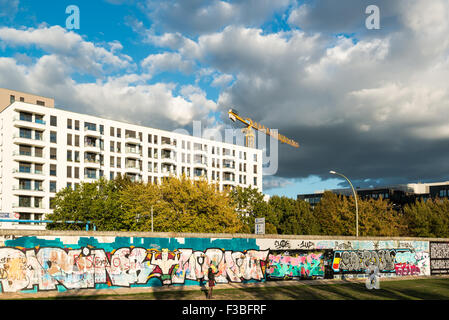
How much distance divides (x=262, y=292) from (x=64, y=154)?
188 feet

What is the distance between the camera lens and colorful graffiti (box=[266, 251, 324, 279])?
90.3ft

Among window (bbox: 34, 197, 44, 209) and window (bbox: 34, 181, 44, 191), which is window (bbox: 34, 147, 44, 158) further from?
window (bbox: 34, 197, 44, 209)

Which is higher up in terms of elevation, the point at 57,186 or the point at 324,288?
the point at 57,186

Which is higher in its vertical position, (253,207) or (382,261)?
(253,207)

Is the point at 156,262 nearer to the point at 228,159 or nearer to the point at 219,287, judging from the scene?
the point at 219,287

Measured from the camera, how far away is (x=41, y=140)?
68750mm

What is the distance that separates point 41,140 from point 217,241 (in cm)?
5335

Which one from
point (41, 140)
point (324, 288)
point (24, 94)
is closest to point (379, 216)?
point (324, 288)

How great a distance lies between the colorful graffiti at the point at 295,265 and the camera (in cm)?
2752

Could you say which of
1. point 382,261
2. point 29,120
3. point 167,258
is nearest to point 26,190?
point 29,120

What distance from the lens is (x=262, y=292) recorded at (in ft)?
73.9

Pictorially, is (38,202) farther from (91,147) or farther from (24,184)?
(91,147)

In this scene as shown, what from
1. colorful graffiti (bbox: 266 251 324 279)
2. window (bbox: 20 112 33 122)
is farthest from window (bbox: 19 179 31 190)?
colorful graffiti (bbox: 266 251 324 279)

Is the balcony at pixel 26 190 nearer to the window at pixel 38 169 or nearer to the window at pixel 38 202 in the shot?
the window at pixel 38 202
